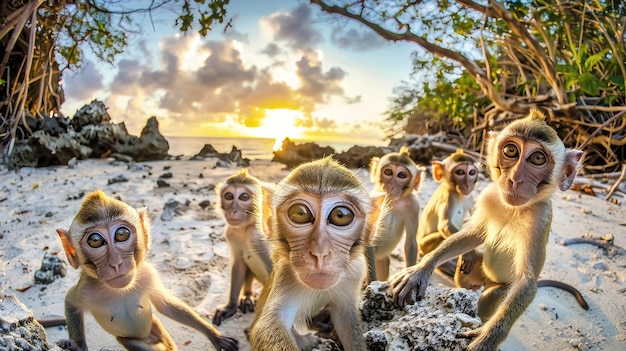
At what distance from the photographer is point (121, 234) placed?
237 centimetres

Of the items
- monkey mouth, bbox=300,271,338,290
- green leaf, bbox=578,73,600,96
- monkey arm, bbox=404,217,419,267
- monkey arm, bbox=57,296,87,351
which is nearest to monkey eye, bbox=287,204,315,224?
monkey mouth, bbox=300,271,338,290

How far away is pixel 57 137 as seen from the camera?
973 centimetres

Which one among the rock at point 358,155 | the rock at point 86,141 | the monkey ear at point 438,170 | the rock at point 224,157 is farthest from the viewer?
the rock at point 224,157

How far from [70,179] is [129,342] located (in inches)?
244

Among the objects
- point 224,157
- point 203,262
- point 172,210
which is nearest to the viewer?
point 203,262

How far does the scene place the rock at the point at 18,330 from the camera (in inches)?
64.1

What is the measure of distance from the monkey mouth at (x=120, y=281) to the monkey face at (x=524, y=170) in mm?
2331

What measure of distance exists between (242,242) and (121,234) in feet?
4.51

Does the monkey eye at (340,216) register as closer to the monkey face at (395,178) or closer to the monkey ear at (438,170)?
the monkey face at (395,178)

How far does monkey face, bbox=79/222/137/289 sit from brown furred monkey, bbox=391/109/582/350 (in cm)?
162

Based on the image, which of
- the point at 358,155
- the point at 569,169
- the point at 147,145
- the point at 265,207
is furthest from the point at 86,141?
the point at 569,169

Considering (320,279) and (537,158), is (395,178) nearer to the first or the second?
(537,158)

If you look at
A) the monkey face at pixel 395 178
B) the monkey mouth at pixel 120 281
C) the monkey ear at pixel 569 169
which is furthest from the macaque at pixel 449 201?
the monkey mouth at pixel 120 281

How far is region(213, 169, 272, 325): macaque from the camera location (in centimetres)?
349
